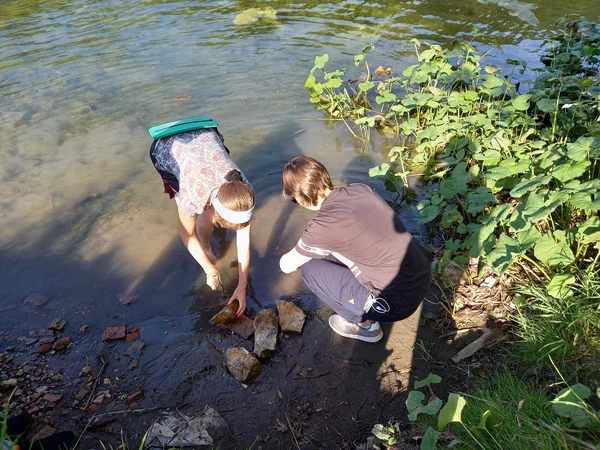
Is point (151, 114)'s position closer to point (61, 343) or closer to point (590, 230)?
point (61, 343)

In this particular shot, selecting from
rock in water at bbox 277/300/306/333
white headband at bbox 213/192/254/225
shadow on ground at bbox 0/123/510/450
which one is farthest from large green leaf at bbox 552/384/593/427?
white headband at bbox 213/192/254/225

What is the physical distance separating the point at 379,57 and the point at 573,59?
3482 mm

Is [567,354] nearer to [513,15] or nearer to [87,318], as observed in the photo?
[87,318]

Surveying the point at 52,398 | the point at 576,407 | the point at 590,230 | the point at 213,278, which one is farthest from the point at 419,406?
the point at 52,398

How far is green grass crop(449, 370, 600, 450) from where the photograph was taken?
5.77ft

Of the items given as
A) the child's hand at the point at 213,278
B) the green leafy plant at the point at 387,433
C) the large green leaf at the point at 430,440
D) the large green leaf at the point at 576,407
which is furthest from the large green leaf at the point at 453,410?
the child's hand at the point at 213,278

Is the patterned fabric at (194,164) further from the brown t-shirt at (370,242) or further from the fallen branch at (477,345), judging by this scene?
the fallen branch at (477,345)

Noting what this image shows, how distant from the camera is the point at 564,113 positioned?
3.59 m

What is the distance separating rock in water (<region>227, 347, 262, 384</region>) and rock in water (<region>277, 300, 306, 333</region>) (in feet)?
1.27

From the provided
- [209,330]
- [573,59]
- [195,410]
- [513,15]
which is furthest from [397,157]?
[513,15]

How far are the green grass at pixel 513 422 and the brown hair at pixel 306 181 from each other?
4.60 feet

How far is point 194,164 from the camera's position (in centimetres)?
314

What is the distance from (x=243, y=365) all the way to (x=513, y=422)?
5.30 feet

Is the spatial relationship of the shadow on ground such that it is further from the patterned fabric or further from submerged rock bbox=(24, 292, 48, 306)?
the patterned fabric
